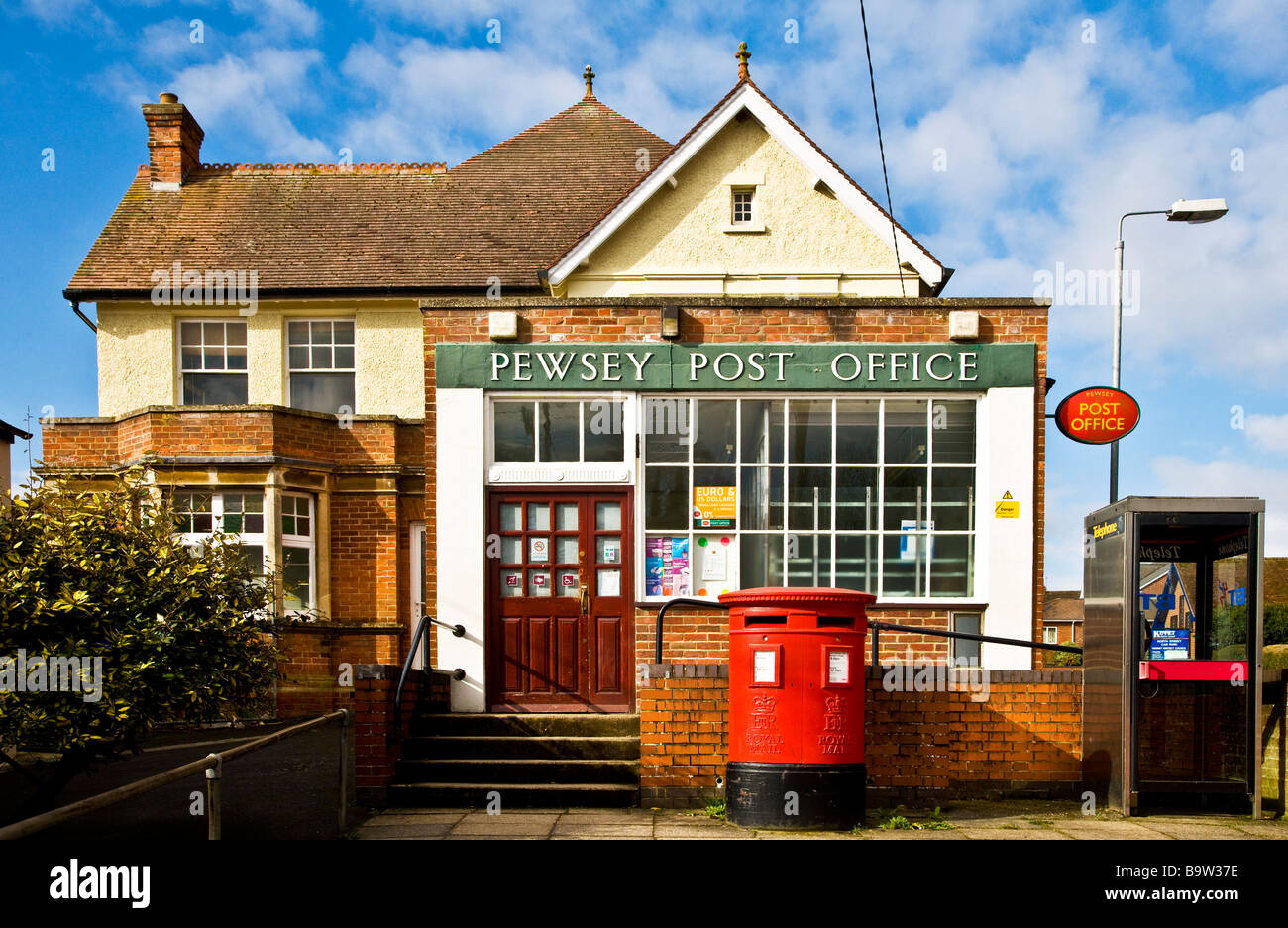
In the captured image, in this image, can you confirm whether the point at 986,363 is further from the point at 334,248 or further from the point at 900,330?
the point at 334,248

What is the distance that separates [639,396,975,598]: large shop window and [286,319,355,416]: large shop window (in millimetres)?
7724

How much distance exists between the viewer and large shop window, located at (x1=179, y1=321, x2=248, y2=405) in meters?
17.0

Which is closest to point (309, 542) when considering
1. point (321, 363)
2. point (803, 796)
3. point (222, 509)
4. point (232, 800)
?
point (222, 509)

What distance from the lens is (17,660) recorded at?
7.15m

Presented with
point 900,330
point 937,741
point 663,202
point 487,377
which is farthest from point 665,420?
point 663,202

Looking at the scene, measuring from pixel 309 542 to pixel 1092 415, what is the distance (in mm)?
9971

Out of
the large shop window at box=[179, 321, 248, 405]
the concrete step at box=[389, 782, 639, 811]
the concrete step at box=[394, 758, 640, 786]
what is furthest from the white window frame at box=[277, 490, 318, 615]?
the concrete step at box=[389, 782, 639, 811]

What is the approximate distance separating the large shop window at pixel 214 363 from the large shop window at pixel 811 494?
8.85 m

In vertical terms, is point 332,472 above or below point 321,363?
below

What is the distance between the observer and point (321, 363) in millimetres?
17125

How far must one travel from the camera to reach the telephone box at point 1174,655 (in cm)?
846

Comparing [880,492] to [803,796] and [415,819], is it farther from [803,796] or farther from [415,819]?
[415,819]

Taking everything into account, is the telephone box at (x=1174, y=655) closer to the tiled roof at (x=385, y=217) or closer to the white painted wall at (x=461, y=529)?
the white painted wall at (x=461, y=529)

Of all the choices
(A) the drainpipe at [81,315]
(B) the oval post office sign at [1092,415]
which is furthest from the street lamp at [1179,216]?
(A) the drainpipe at [81,315]
